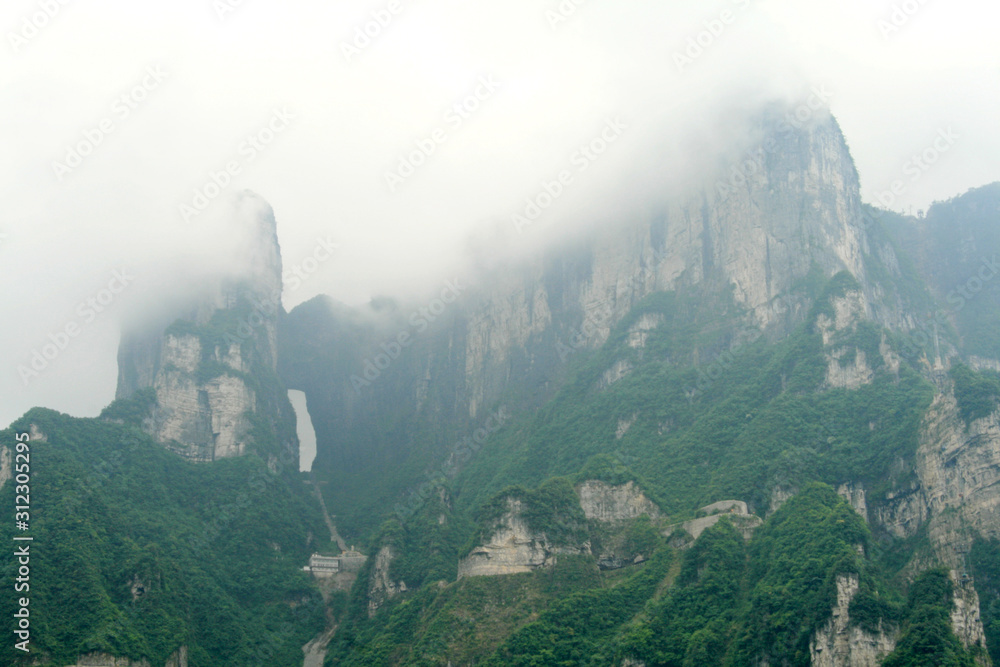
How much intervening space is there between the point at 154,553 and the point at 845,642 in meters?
50.0

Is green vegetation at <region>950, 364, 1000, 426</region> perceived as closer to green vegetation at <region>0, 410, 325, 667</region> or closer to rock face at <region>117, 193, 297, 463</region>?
green vegetation at <region>0, 410, 325, 667</region>

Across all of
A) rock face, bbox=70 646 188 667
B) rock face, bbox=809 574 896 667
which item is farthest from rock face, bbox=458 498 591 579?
rock face, bbox=809 574 896 667

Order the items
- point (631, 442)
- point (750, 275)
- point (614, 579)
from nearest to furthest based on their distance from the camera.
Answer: point (614, 579)
point (631, 442)
point (750, 275)

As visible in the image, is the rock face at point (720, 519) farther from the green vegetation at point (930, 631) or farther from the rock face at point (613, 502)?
the green vegetation at point (930, 631)

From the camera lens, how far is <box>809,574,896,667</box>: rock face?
53.9m

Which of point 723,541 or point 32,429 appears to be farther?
point 32,429

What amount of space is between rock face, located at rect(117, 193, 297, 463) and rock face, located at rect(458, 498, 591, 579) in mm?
42957

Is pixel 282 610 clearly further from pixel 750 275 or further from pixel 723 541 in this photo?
pixel 750 275

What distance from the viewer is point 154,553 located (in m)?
82.1

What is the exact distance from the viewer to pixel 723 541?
68562mm

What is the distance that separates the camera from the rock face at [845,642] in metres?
53.9

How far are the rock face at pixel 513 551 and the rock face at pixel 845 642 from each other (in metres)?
24.5

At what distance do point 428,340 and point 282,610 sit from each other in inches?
2332

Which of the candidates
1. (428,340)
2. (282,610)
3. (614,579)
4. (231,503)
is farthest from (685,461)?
(428,340)
